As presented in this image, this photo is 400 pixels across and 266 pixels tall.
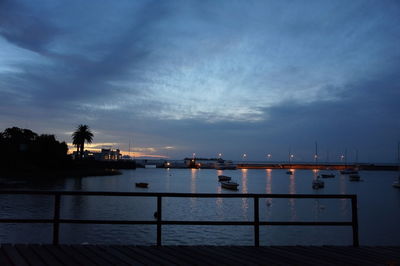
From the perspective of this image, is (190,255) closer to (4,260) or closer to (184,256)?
(184,256)

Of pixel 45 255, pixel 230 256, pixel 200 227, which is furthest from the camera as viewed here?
pixel 200 227

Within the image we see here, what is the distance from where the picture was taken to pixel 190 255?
7.54 meters

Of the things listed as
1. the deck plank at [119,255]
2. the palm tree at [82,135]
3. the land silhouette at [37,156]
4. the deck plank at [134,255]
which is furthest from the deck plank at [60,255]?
the palm tree at [82,135]

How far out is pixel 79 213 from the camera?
141 ft

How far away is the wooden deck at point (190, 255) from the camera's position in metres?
6.90

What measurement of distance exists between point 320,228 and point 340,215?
1305 centimetres

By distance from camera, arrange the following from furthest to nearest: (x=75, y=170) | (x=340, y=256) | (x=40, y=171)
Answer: (x=75, y=170)
(x=40, y=171)
(x=340, y=256)

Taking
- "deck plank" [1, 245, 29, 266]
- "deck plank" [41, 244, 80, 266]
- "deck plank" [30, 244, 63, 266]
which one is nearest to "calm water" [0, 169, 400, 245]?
"deck plank" [41, 244, 80, 266]

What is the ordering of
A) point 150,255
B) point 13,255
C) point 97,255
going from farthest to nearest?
point 150,255, point 97,255, point 13,255

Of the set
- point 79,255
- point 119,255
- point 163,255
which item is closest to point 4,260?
point 79,255

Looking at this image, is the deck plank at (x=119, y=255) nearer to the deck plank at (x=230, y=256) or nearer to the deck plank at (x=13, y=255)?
the deck plank at (x=13, y=255)

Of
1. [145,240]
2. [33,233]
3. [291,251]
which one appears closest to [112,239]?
[145,240]

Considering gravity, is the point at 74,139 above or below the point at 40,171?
above

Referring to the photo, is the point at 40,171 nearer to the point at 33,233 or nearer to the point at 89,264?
the point at 33,233
